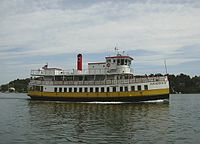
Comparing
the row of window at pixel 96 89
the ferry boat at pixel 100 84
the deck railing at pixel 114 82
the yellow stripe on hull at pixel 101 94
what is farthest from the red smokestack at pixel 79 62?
the yellow stripe on hull at pixel 101 94

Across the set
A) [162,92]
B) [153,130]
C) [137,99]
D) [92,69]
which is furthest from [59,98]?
[153,130]

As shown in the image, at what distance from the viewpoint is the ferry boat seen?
43062 mm

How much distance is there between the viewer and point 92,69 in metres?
47.7

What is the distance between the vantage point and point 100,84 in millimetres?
45594

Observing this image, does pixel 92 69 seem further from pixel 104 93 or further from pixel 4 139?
pixel 4 139

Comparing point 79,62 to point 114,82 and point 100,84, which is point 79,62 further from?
point 114,82

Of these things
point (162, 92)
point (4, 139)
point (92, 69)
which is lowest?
point (4, 139)

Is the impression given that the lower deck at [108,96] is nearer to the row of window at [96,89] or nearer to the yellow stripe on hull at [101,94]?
the yellow stripe on hull at [101,94]

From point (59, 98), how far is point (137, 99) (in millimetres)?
12733

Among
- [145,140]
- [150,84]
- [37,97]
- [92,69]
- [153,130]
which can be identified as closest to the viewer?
[145,140]

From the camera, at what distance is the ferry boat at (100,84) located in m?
43.1

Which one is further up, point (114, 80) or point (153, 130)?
point (114, 80)

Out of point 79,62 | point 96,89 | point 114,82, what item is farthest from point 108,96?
point 79,62

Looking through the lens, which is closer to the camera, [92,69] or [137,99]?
[137,99]
